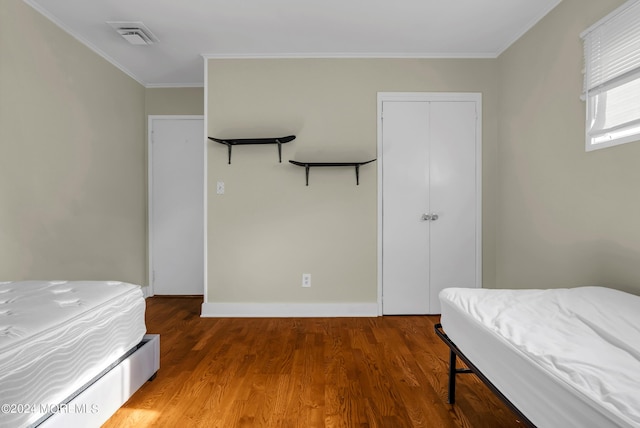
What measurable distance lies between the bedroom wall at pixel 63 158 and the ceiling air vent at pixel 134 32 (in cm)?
44

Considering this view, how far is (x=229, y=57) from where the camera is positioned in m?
3.22

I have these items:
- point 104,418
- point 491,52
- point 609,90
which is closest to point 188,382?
point 104,418

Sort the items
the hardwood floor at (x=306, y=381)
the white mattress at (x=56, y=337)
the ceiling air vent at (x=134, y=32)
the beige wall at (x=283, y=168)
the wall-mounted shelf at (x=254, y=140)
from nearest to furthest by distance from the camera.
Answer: the white mattress at (x=56, y=337), the hardwood floor at (x=306, y=381), the beige wall at (x=283, y=168), the ceiling air vent at (x=134, y=32), the wall-mounted shelf at (x=254, y=140)

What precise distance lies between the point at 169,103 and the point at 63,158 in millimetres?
1561

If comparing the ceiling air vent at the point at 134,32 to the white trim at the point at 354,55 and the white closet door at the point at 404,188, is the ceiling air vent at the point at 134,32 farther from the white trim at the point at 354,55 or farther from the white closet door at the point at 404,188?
the white closet door at the point at 404,188

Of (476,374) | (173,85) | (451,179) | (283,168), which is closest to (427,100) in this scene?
(451,179)

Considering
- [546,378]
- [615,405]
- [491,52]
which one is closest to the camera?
[615,405]

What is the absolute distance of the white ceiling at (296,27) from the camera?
2426mm

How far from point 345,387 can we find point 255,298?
157cm

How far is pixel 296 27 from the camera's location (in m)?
2.73

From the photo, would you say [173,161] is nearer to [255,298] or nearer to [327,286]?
[255,298]

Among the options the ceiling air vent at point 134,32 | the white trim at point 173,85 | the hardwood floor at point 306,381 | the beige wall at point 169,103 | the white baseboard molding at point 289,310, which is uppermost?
the white trim at point 173,85

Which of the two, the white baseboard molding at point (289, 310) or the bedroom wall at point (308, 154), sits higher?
the bedroom wall at point (308, 154)

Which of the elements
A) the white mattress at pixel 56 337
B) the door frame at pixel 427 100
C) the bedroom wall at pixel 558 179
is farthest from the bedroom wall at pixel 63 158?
the bedroom wall at pixel 558 179
